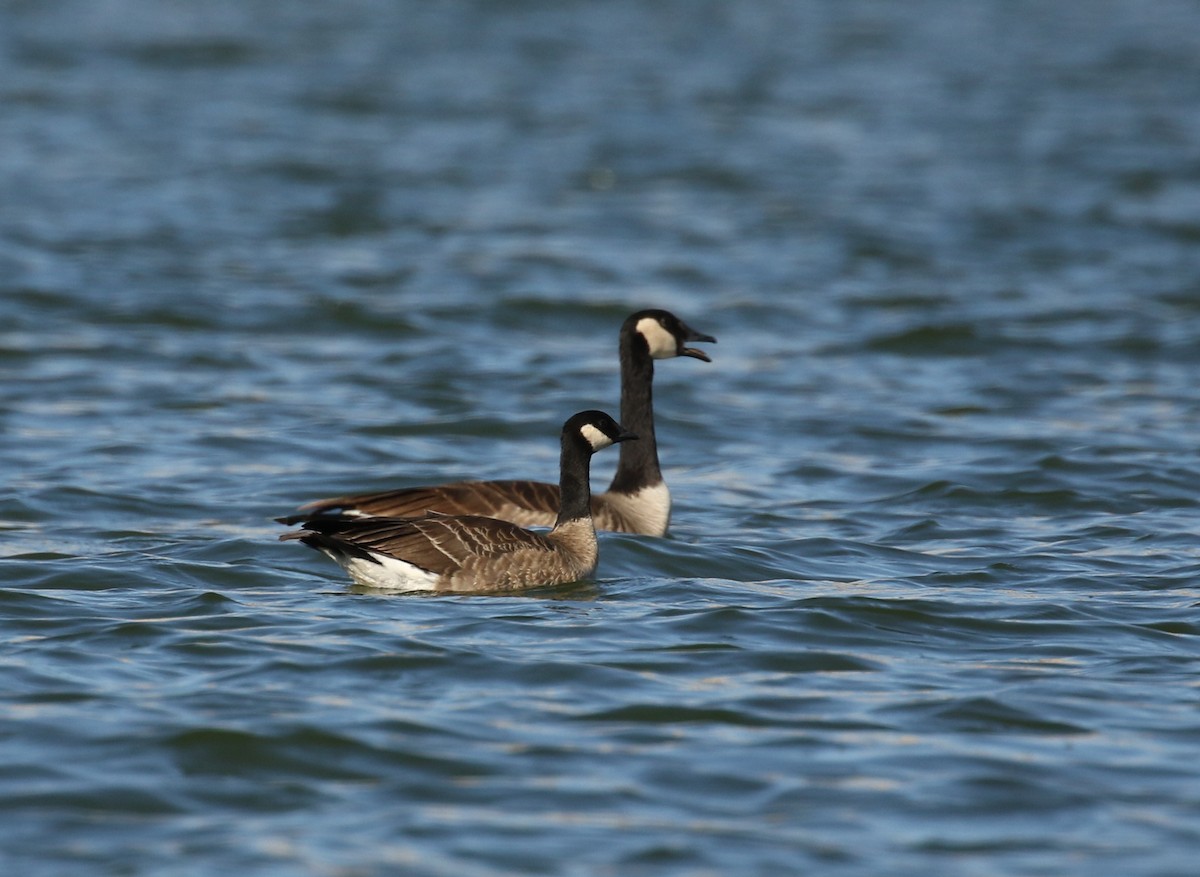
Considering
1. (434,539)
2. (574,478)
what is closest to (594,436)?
(574,478)

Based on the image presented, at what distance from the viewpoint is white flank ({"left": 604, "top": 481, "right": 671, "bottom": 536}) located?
1242 cm

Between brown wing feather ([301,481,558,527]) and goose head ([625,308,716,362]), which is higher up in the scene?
goose head ([625,308,716,362])

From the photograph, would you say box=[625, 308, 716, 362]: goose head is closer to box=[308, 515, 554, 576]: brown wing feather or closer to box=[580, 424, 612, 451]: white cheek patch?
box=[580, 424, 612, 451]: white cheek patch

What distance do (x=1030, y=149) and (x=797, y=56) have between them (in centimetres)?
920

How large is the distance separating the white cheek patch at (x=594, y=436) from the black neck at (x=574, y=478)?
0.05m

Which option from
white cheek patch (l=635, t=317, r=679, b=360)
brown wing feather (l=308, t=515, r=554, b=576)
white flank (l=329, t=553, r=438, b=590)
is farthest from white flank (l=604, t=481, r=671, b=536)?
white flank (l=329, t=553, r=438, b=590)

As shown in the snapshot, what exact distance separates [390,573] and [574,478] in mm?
1374

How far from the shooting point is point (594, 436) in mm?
11133

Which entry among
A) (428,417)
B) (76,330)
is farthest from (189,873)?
(76,330)

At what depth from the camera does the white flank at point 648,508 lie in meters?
12.4

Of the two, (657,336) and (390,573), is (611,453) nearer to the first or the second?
(657,336)

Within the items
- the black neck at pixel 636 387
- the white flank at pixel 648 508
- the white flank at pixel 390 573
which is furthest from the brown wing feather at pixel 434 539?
the black neck at pixel 636 387

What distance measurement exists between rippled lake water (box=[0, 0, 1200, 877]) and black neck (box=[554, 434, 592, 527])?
1.71 ft

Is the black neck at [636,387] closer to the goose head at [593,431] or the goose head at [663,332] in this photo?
the goose head at [663,332]
